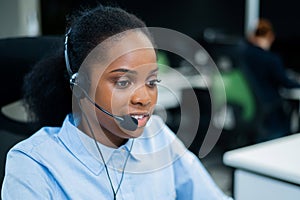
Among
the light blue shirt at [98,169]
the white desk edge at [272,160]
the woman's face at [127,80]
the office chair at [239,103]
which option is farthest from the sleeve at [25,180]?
the office chair at [239,103]

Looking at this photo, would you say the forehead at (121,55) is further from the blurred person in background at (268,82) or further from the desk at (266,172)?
the blurred person in background at (268,82)

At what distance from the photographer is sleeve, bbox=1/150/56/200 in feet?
2.63

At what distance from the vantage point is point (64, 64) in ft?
3.28

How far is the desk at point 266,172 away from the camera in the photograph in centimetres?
115

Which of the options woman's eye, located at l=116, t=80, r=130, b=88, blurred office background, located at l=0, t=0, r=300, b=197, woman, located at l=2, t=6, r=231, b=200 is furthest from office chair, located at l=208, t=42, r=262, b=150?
woman's eye, located at l=116, t=80, r=130, b=88

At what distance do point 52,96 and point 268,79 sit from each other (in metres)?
2.21

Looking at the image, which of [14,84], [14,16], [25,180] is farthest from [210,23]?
[25,180]

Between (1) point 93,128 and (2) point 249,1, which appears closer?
(1) point 93,128

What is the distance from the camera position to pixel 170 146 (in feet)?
3.48

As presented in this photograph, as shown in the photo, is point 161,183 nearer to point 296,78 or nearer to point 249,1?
point 296,78

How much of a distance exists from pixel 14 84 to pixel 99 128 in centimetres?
33

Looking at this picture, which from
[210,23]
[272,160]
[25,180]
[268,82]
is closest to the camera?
[25,180]

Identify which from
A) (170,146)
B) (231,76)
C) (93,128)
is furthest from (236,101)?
(93,128)

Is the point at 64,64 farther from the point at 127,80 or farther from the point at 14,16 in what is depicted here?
the point at 14,16
